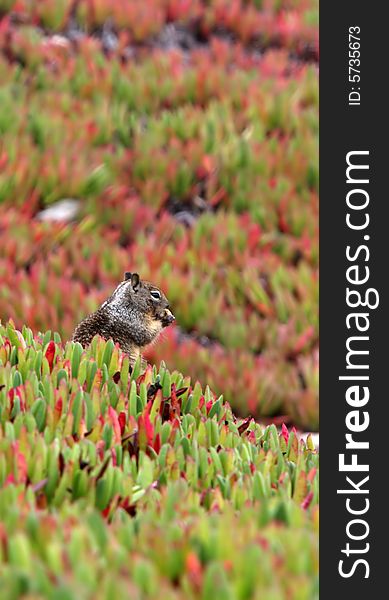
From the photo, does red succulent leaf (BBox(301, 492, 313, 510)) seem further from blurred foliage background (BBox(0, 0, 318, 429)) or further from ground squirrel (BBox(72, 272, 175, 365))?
blurred foliage background (BBox(0, 0, 318, 429))

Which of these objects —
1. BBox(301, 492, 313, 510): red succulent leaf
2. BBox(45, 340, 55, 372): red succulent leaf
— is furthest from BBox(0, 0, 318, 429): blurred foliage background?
BBox(301, 492, 313, 510): red succulent leaf

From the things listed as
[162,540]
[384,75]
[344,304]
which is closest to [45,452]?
[162,540]

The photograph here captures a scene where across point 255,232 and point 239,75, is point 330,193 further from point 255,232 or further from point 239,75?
point 239,75

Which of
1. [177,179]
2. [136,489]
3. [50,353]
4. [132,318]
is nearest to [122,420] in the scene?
[136,489]

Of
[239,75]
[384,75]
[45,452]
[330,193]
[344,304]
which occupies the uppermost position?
[239,75]

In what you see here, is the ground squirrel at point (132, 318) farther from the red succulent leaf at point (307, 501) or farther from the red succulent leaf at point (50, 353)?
the red succulent leaf at point (307, 501)

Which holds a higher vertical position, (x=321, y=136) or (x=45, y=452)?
(x=321, y=136)

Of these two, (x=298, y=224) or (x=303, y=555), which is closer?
(x=303, y=555)
